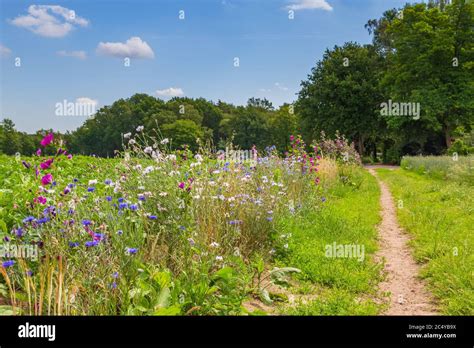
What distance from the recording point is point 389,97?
34.6 m

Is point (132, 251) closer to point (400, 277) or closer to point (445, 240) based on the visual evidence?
point (400, 277)

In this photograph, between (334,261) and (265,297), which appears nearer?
(265,297)

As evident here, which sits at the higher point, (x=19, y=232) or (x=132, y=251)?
(x=19, y=232)

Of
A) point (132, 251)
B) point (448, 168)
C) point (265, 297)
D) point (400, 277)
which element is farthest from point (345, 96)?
point (132, 251)

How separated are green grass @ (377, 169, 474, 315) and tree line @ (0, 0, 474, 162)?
1463 cm

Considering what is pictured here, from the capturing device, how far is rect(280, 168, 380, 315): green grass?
3.77 m

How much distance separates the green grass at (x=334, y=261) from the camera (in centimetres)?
377

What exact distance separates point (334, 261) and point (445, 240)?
6.79 ft

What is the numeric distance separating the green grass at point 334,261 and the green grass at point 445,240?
24.3 inches

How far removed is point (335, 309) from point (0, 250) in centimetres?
286

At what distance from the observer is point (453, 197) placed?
31.2ft

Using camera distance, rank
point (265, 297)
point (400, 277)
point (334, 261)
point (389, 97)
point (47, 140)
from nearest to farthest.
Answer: point (47, 140) < point (265, 297) < point (400, 277) < point (334, 261) < point (389, 97)

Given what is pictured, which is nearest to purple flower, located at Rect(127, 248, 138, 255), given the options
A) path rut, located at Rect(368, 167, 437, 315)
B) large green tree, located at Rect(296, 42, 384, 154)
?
path rut, located at Rect(368, 167, 437, 315)
